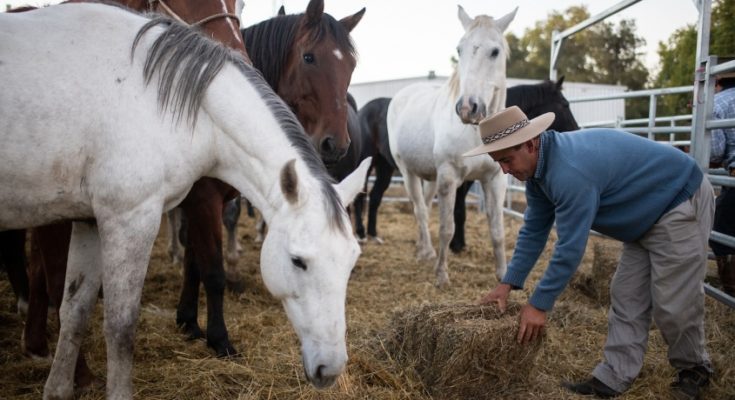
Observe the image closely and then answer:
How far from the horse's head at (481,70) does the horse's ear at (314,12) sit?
1.57 m

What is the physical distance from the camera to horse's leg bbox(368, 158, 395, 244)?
26.3 ft

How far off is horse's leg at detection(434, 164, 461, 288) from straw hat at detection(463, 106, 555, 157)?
262 centimetres

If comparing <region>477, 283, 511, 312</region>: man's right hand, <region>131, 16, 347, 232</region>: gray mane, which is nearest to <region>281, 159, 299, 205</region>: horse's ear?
<region>131, 16, 347, 232</region>: gray mane

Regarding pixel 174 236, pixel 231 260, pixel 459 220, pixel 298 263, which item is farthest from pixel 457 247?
pixel 298 263

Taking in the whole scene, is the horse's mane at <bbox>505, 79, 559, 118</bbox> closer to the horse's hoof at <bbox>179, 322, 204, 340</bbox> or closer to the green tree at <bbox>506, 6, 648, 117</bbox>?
the horse's hoof at <bbox>179, 322, 204, 340</bbox>

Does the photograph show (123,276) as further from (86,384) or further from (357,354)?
(357,354)

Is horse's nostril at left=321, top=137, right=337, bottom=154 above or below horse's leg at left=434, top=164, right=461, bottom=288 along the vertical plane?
above

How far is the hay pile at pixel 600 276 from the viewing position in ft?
14.9

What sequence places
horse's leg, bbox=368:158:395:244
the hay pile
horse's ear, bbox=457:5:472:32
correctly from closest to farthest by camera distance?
the hay pile → horse's ear, bbox=457:5:472:32 → horse's leg, bbox=368:158:395:244

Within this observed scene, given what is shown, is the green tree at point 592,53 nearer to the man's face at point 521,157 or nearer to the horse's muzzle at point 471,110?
the horse's muzzle at point 471,110

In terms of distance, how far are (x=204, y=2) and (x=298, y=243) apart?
6.86 ft

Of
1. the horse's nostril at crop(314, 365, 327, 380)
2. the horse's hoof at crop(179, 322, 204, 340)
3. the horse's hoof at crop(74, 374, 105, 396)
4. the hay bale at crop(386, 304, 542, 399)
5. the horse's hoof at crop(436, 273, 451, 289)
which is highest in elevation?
the horse's nostril at crop(314, 365, 327, 380)

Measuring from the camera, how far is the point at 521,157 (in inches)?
106

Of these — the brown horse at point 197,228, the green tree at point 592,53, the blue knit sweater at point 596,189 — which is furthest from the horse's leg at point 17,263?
the green tree at point 592,53
